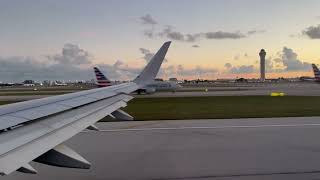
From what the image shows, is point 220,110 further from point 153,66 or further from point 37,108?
point 37,108

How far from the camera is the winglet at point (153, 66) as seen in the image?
9562 mm

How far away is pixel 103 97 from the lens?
8453mm

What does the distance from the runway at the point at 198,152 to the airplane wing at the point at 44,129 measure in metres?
1.89

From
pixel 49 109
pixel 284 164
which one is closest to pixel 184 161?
pixel 284 164

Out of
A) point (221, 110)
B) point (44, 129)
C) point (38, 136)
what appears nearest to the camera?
point (38, 136)

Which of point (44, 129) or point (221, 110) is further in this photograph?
point (221, 110)

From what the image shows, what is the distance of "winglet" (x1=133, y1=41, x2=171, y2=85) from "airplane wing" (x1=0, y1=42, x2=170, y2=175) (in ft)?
7.37

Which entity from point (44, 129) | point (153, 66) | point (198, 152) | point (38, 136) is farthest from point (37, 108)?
point (198, 152)

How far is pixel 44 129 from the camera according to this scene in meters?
4.84

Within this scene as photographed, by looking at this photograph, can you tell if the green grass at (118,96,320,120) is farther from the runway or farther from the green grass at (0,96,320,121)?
the runway

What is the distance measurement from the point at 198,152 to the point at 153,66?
268cm

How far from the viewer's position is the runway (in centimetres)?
858

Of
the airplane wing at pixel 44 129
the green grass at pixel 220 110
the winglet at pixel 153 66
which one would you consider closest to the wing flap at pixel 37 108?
the airplane wing at pixel 44 129

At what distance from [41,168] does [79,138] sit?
16.4 ft
